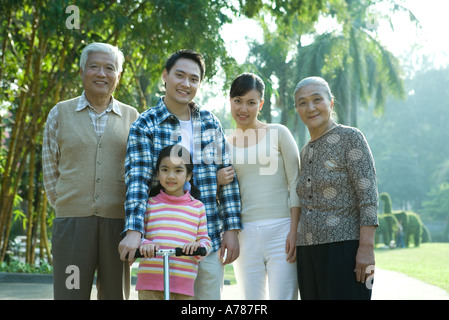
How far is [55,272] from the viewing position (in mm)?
2762

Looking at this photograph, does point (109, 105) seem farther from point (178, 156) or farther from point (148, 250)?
point (148, 250)

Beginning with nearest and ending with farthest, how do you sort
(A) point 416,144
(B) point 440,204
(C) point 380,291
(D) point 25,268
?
(D) point 25,268
(C) point 380,291
(B) point 440,204
(A) point 416,144

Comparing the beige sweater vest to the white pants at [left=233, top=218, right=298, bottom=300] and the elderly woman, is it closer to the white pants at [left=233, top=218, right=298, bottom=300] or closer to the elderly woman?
the white pants at [left=233, top=218, right=298, bottom=300]

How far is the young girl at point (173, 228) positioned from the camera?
99.2 inches

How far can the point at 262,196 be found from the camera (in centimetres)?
297

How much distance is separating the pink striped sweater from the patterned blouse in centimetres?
57

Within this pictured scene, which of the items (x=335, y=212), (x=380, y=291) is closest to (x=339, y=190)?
(x=335, y=212)

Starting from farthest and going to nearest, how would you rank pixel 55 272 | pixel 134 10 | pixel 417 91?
1. pixel 417 91
2. pixel 134 10
3. pixel 55 272

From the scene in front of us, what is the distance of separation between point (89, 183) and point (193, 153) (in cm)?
55

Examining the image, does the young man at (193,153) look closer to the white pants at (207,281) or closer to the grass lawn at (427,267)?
the white pants at (207,281)

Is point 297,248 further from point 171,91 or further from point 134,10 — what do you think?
point 134,10
